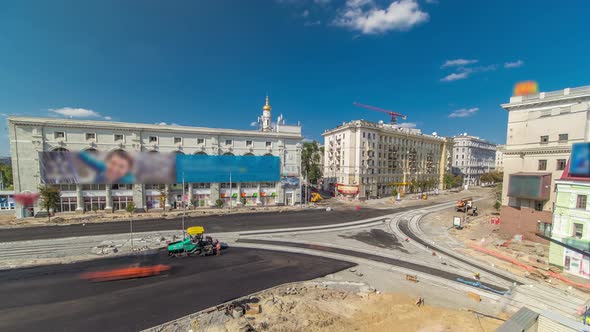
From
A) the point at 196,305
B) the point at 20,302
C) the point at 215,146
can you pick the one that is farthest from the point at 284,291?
the point at 215,146

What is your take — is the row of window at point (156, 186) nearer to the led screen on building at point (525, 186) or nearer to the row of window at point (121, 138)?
the row of window at point (121, 138)

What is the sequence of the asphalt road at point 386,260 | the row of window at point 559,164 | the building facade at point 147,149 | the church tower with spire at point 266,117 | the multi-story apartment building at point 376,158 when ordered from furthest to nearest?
the multi-story apartment building at point 376,158
the church tower with spire at point 266,117
the building facade at point 147,149
the row of window at point 559,164
the asphalt road at point 386,260

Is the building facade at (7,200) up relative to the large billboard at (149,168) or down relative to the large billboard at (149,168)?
down

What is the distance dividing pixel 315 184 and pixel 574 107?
241 ft

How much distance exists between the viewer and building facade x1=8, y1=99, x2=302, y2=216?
36.4m

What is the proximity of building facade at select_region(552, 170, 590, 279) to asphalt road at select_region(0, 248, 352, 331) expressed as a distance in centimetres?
2085

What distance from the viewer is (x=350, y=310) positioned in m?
14.5

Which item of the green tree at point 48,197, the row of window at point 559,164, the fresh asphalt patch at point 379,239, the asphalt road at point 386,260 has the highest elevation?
the row of window at point 559,164

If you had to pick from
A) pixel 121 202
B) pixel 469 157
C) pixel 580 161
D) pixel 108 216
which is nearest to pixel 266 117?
pixel 121 202

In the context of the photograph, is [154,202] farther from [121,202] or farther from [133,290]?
[133,290]

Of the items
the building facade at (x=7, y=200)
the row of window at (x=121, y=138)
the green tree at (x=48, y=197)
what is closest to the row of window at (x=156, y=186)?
the green tree at (x=48, y=197)

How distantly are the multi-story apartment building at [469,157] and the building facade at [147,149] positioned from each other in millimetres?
90957

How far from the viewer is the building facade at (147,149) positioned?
3644 centimetres

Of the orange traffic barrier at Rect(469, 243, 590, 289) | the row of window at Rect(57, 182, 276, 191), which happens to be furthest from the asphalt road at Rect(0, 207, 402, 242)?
the orange traffic barrier at Rect(469, 243, 590, 289)
